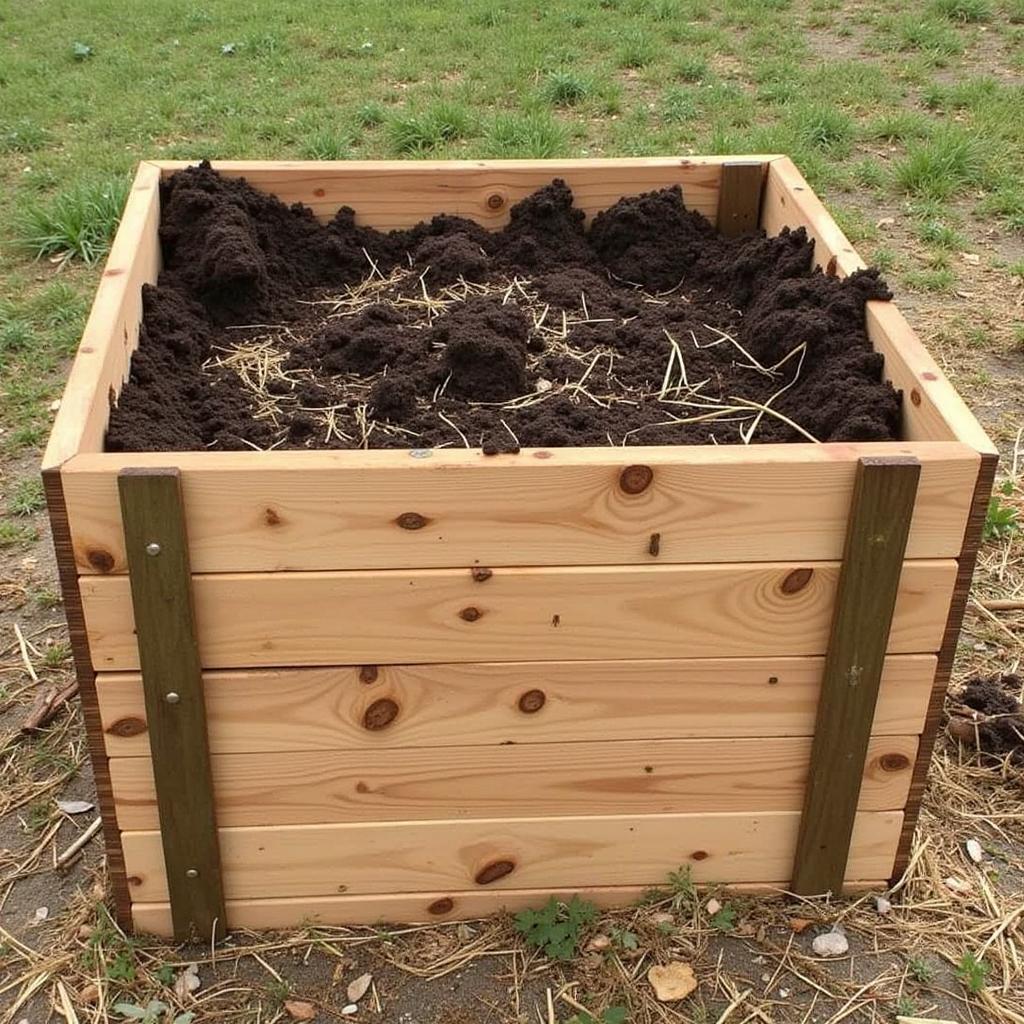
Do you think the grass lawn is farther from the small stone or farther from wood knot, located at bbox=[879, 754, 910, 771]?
wood knot, located at bbox=[879, 754, 910, 771]

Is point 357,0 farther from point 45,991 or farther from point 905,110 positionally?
point 45,991

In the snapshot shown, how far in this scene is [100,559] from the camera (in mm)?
2016

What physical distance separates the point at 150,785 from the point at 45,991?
458mm

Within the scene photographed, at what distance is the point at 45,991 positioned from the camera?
91.6 inches

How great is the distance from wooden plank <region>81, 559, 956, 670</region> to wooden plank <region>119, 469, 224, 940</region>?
0.04 meters

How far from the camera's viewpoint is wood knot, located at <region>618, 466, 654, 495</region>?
6.55ft

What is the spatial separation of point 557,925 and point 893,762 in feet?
2.24

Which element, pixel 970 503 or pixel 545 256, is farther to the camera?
pixel 545 256

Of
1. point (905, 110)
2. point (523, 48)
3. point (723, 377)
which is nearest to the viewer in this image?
point (723, 377)

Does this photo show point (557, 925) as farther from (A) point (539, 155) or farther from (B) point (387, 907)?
(A) point (539, 155)

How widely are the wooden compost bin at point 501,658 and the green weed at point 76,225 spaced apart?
10.7 feet

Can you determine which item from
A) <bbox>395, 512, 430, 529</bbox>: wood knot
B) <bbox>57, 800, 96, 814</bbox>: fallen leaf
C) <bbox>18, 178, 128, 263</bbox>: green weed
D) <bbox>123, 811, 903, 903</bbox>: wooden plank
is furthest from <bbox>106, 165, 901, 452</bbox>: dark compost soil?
<bbox>18, 178, 128, 263</bbox>: green weed

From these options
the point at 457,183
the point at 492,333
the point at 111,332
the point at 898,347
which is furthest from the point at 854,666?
the point at 457,183

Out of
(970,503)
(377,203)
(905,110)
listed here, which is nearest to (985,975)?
(970,503)
